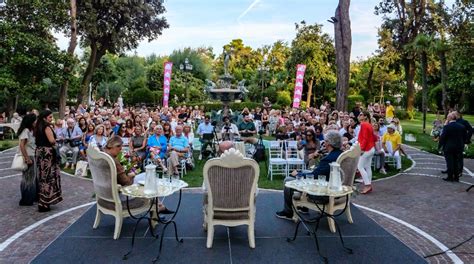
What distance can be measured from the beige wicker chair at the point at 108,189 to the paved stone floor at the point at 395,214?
3.07 ft

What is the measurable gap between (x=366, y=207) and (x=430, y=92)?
38.9 m

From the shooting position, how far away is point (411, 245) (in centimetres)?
521

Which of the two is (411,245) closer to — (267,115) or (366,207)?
(366,207)


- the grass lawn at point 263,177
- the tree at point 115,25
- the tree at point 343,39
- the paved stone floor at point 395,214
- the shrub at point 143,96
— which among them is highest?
the tree at point 115,25

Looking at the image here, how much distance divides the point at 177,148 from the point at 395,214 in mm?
5309

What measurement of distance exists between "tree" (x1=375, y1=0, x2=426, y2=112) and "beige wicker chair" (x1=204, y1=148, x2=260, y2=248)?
28263 mm

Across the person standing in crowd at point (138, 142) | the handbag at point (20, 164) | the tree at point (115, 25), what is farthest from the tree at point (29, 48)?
the handbag at point (20, 164)

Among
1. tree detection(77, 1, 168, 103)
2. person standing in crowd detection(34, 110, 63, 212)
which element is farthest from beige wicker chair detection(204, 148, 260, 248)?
tree detection(77, 1, 168, 103)

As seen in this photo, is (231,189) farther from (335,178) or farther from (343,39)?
(343,39)

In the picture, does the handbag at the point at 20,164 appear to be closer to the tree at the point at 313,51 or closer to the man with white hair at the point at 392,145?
the man with white hair at the point at 392,145

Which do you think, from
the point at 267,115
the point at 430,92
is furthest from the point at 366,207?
the point at 430,92

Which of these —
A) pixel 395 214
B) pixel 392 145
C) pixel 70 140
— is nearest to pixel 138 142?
pixel 70 140

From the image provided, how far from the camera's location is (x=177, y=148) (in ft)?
32.1

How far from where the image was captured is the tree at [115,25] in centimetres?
2203
